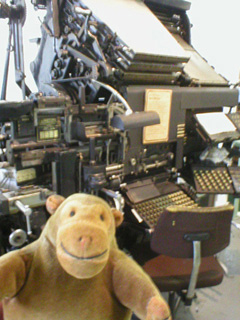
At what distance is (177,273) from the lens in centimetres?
147

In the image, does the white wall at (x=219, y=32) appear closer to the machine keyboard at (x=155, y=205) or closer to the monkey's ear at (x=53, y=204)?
the machine keyboard at (x=155, y=205)

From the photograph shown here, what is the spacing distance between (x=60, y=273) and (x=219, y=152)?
174 cm

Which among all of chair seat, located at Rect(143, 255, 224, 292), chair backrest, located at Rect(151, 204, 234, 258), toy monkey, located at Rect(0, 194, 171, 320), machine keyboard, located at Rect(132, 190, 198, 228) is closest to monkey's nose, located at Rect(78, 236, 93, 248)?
toy monkey, located at Rect(0, 194, 171, 320)

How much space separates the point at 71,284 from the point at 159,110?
51.6 inches

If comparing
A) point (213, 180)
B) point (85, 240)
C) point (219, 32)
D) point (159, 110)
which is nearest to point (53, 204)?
point (85, 240)

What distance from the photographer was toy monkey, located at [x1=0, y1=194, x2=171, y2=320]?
2.68 feet

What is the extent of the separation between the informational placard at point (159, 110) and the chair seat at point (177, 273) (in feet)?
2.41

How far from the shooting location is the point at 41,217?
1292 mm

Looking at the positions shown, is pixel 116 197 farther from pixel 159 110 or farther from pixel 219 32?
pixel 219 32

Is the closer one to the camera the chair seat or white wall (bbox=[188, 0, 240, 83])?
the chair seat

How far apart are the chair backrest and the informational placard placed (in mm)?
686

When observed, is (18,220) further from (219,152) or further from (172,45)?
(219,152)

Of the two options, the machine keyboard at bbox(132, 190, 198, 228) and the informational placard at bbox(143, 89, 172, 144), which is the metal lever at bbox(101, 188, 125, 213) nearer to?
the machine keyboard at bbox(132, 190, 198, 228)

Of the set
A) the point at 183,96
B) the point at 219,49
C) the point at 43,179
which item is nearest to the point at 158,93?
the point at 183,96
